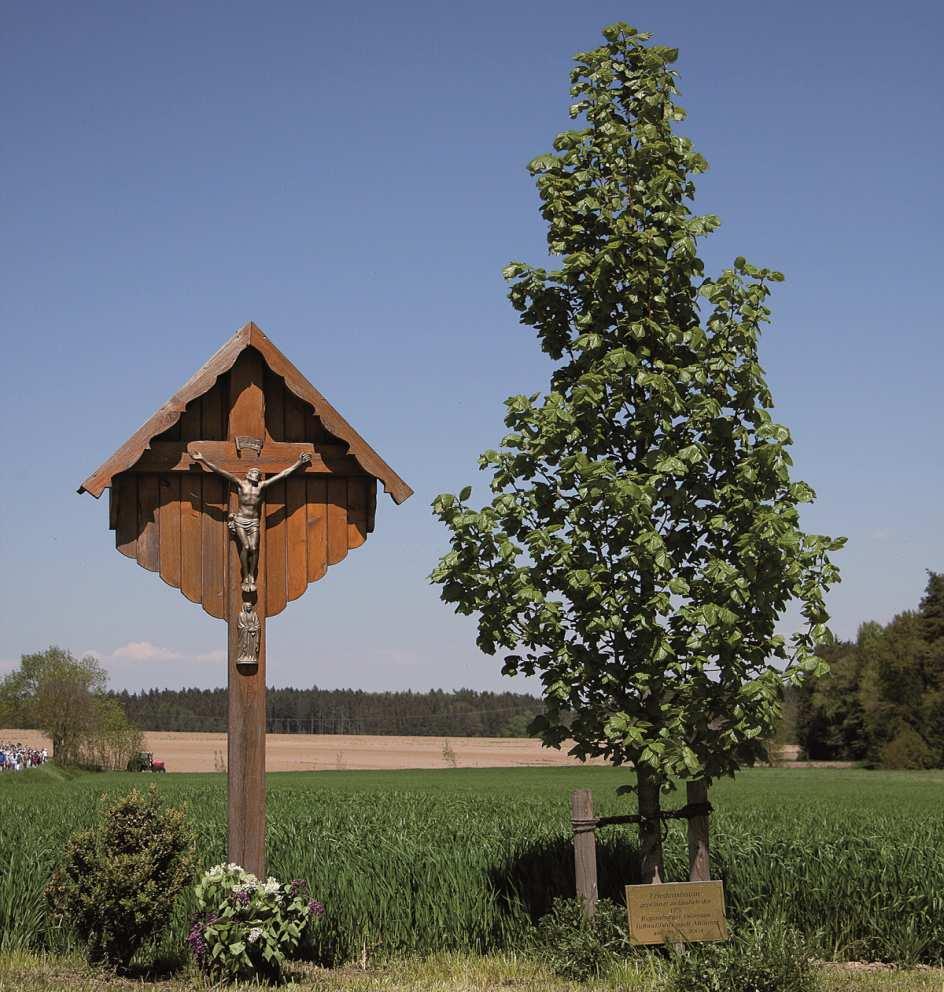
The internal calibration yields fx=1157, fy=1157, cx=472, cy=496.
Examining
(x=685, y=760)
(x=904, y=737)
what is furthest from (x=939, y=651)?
(x=685, y=760)

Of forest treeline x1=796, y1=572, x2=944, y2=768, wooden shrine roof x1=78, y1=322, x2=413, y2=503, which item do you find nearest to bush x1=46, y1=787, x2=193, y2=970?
wooden shrine roof x1=78, y1=322, x2=413, y2=503

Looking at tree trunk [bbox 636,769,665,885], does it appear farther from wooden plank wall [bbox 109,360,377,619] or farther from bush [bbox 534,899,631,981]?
wooden plank wall [bbox 109,360,377,619]

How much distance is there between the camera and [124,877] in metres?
9.18

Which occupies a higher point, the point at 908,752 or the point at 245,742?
the point at 245,742

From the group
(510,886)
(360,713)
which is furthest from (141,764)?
(360,713)

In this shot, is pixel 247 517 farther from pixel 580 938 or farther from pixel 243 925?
pixel 580 938

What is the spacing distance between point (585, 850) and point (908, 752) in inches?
2841

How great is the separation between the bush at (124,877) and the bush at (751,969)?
163 inches

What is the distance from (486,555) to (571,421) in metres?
1.44

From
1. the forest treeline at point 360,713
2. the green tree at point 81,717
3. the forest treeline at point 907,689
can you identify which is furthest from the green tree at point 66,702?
the forest treeline at point 360,713

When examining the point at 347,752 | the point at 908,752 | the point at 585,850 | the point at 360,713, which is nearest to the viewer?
the point at 585,850

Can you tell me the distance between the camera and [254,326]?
32.8 feet

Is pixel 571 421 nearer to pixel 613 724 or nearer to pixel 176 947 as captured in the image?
pixel 613 724

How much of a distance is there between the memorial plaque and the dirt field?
67.5m
